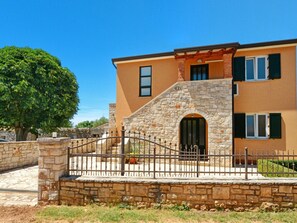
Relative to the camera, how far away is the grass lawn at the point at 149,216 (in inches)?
191

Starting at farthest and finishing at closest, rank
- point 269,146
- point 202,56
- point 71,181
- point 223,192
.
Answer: point 202,56 < point 269,146 < point 71,181 < point 223,192

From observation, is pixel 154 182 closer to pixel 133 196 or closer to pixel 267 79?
pixel 133 196

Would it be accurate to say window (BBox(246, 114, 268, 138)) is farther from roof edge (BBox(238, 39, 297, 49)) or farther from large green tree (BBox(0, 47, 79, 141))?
large green tree (BBox(0, 47, 79, 141))

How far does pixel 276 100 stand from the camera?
1194 cm

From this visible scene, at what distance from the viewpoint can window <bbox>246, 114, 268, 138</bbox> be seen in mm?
12164

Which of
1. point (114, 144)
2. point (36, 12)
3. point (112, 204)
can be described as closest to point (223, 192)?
point (112, 204)

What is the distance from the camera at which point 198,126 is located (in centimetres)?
1309

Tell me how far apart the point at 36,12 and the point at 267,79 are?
14.2 metres

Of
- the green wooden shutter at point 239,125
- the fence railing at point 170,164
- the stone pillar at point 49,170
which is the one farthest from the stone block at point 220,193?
the green wooden shutter at point 239,125

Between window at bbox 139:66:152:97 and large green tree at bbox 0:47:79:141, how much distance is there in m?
6.95

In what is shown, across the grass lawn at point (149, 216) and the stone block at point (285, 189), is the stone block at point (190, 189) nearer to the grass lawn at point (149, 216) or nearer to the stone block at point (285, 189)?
the grass lawn at point (149, 216)

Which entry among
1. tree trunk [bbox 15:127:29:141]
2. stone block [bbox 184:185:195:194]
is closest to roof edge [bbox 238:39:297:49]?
stone block [bbox 184:185:195:194]

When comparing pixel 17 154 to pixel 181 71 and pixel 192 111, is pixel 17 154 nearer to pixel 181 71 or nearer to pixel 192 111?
pixel 192 111

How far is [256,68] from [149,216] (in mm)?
10942
